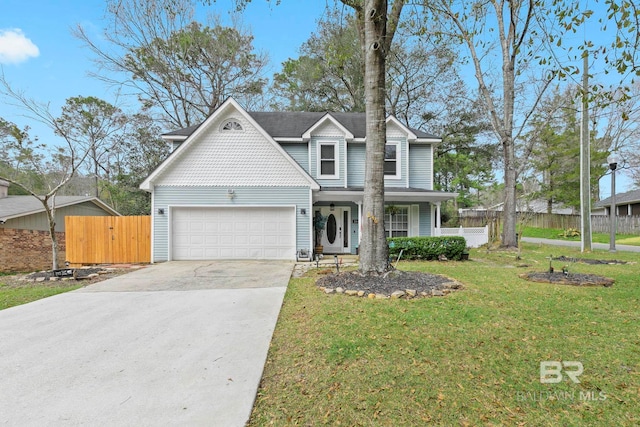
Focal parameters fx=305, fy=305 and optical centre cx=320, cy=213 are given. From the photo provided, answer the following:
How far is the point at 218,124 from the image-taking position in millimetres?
11242

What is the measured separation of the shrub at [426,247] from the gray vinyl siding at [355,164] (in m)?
4.13

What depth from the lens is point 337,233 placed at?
13.4 meters

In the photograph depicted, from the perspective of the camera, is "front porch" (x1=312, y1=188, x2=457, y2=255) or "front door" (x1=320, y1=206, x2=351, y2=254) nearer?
"front porch" (x1=312, y1=188, x2=457, y2=255)

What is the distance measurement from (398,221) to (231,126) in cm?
807

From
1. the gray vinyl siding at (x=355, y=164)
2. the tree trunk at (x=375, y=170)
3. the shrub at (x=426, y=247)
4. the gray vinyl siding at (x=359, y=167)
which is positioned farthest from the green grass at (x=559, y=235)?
the tree trunk at (x=375, y=170)

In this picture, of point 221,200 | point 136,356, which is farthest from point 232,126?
point 136,356

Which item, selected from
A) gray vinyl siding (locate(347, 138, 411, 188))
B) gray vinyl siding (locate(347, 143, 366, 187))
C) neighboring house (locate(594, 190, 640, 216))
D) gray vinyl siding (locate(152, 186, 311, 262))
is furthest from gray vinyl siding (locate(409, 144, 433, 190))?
neighboring house (locate(594, 190, 640, 216))

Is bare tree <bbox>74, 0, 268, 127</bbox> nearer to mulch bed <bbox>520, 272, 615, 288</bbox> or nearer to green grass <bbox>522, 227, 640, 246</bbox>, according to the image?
mulch bed <bbox>520, 272, 615, 288</bbox>

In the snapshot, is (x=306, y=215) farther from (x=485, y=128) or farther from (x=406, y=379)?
(x=485, y=128)

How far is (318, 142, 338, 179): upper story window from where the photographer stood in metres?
13.4

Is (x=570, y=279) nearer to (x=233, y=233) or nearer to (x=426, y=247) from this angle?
(x=426, y=247)

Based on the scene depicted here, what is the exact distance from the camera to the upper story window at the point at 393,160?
44.9ft

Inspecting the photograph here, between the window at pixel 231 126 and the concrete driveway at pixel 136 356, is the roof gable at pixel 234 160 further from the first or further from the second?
the concrete driveway at pixel 136 356

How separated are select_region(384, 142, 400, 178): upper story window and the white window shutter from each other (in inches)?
65.7
